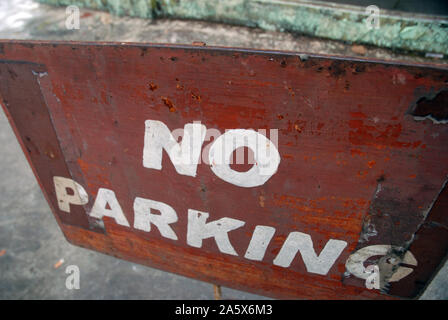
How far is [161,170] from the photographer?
116 cm

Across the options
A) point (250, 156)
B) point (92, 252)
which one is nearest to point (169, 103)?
point (250, 156)

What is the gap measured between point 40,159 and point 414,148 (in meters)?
1.45

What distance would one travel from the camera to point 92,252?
9.33ft

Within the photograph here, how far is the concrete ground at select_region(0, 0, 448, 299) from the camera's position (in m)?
2.53

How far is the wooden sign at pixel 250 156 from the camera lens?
0.85 meters

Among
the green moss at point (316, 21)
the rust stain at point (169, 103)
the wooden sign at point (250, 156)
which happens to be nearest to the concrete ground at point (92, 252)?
the green moss at point (316, 21)

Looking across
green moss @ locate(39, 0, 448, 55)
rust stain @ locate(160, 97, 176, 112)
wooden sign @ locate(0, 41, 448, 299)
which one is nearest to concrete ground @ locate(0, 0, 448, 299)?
green moss @ locate(39, 0, 448, 55)

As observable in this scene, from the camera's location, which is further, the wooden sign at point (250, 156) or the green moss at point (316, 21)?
the green moss at point (316, 21)

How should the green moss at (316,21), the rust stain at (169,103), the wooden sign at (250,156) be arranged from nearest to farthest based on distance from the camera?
the wooden sign at (250,156), the rust stain at (169,103), the green moss at (316,21)

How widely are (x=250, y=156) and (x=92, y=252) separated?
239 cm

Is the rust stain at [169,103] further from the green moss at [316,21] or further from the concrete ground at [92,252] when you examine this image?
the green moss at [316,21]

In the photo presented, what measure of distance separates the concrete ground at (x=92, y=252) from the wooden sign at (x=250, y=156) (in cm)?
132

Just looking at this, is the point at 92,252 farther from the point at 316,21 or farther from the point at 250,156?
the point at 316,21
